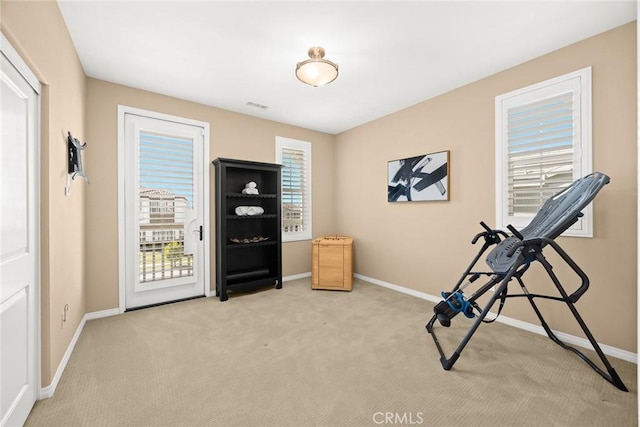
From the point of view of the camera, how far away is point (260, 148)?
4223 millimetres

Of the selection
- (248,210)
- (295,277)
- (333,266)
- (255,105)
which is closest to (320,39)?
(255,105)

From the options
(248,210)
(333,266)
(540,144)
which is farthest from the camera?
(333,266)

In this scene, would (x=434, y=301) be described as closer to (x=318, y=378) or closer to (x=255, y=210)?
(x=318, y=378)

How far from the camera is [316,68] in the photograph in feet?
7.68

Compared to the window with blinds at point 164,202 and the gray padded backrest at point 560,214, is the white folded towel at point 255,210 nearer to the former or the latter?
the window with blinds at point 164,202

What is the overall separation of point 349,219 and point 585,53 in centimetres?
335

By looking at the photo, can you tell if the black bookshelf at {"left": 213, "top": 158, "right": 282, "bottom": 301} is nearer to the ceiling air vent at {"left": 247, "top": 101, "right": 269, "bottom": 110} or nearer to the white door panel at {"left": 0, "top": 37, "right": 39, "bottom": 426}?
the ceiling air vent at {"left": 247, "top": 101, "right": 269, "bottom": 110}

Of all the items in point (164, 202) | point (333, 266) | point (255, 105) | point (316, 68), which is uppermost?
point (255, 105)

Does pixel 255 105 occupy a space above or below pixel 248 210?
above

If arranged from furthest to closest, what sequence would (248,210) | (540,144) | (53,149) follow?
1. (248,210)
2. (540,144)
3. (53,149)

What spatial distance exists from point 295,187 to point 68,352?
10.9 feet

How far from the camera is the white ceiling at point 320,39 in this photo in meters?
1.98

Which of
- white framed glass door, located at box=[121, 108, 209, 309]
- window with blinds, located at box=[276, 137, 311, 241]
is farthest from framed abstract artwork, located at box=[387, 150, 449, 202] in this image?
white framed glass door, located at box=[121, 108, 209, 309]

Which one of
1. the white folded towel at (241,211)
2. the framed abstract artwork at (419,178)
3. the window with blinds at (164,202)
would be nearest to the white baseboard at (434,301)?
the window with blinds at (164,202)
